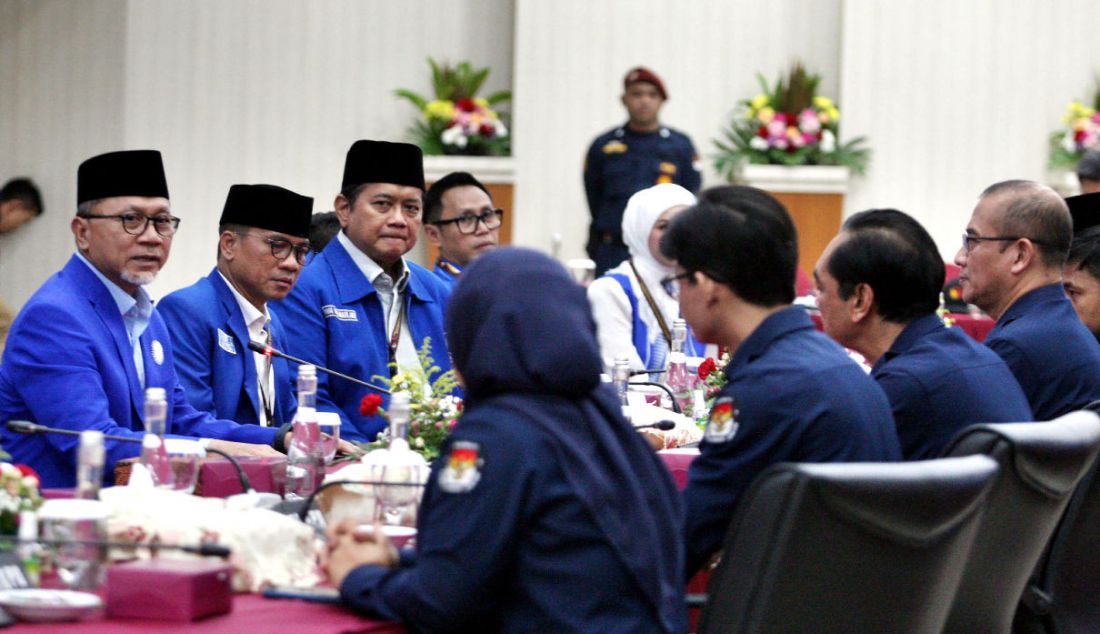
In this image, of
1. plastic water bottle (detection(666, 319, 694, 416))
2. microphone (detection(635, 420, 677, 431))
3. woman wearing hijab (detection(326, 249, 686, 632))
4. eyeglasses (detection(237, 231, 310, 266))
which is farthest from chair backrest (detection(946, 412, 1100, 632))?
eyeglasses (detection(237, 231, 310, 266))

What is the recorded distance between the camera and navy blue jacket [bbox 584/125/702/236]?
898 centimetres

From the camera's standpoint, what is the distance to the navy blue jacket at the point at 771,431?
2.52 metres

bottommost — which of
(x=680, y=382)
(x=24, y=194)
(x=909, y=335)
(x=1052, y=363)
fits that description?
(x=680, y=382)

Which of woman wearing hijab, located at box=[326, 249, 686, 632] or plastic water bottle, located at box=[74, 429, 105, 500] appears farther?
plastic water bottle, located at box=[74, 429, 105, 500]

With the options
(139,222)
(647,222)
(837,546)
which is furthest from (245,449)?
(647,222)

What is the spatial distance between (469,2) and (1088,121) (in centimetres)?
403

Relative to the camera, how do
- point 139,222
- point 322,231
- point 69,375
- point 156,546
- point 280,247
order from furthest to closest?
1. point 322,231
2. point 280,247
3. point 139,222
4. point 69,375
5. point 156,546

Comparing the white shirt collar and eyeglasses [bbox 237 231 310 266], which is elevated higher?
eyeglasses [bbox 237 231 310 266]

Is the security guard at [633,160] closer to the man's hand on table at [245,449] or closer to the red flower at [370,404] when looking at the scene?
the man's hand on table at [245,449]

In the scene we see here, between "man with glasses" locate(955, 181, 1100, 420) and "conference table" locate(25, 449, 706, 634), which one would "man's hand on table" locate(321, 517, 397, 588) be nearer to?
"conference table" locate(25, 449, 706, 634)

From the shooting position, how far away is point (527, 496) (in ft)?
6.75

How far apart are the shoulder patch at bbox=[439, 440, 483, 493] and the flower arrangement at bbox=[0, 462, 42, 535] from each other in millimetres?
733

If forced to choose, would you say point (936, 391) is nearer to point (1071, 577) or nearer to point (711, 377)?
point (1071, 577)

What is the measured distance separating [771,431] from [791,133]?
7369mm
